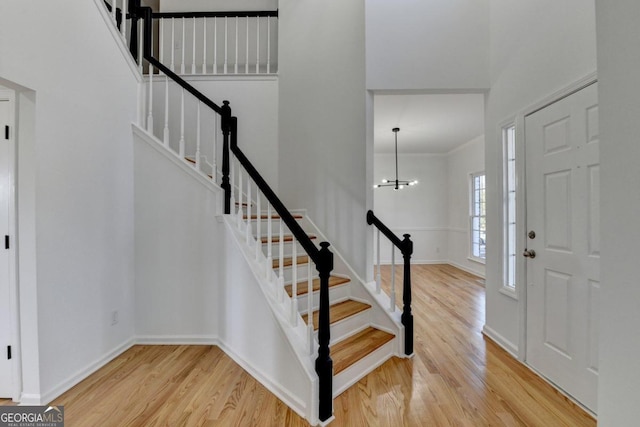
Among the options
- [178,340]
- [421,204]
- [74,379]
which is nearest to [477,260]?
[421,204]

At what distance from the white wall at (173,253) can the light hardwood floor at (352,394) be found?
20 centimetres

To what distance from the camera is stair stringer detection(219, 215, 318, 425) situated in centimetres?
170

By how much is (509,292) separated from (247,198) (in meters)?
2.42

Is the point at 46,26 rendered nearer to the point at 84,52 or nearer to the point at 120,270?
the point at 84,52

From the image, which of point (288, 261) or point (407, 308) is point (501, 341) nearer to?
point (407, 308)

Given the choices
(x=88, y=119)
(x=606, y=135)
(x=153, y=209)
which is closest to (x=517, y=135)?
(x=606, y=135)

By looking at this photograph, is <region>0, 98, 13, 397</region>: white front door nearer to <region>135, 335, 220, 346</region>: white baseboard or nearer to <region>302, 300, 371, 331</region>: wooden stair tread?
<region>135, 335, 220, 346</region>: white baseboard

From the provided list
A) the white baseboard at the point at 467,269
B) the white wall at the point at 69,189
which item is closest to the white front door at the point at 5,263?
the white wall at the point at 69,189

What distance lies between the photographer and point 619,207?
0.72m

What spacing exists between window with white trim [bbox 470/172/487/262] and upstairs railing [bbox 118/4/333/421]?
427 centimetres

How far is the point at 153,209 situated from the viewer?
8.33 ft

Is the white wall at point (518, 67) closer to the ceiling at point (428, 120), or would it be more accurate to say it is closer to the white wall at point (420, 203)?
the ceiling at point (428, 120)

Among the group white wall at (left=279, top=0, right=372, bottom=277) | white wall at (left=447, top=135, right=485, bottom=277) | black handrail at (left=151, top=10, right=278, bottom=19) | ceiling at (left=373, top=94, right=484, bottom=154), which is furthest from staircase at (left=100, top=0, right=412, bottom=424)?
white wall at (left=447, top=135, right=485, bottom=277)

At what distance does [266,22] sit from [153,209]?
9.72 feet
